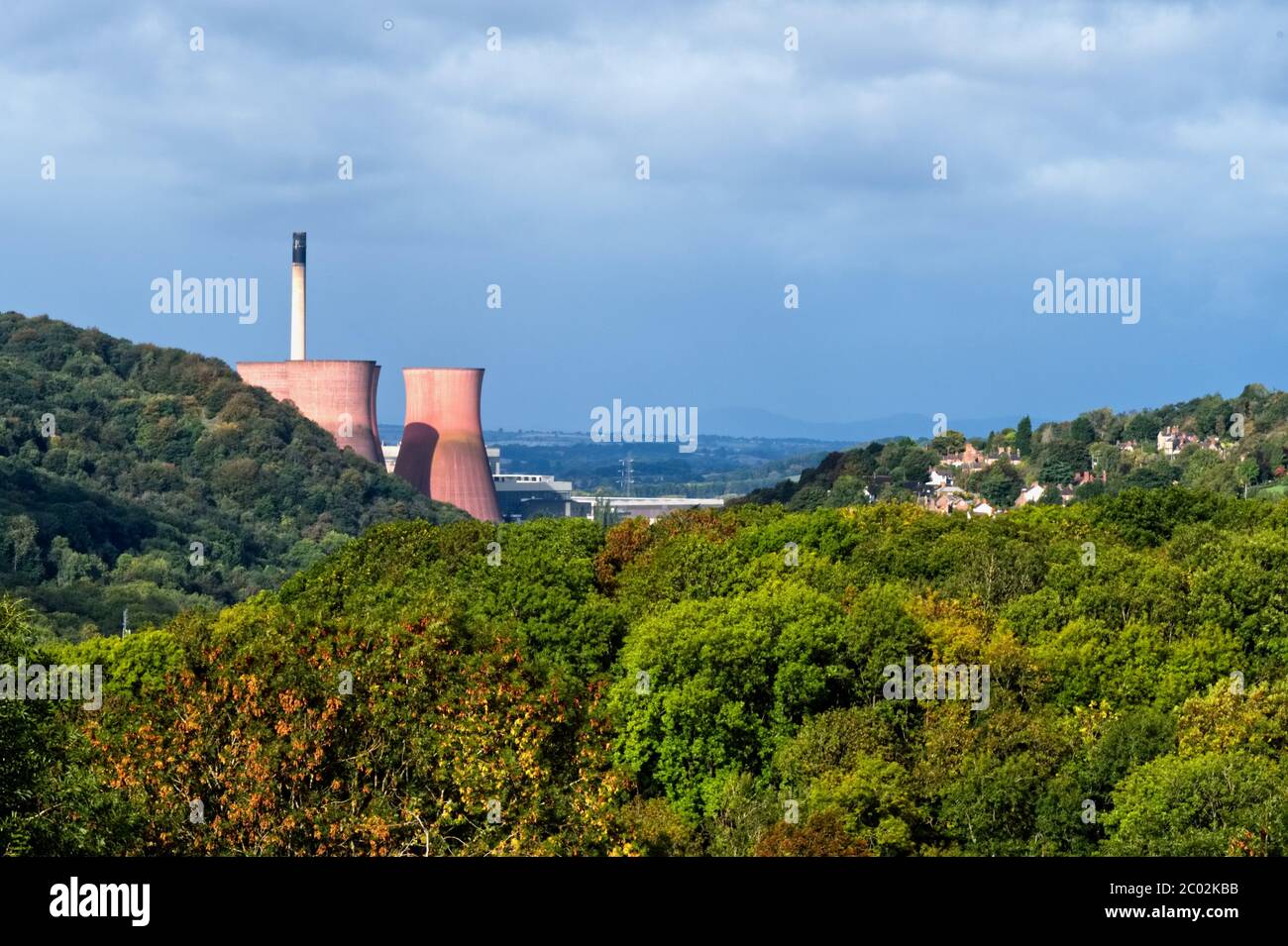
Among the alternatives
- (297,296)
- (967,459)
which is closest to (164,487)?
(297,296)

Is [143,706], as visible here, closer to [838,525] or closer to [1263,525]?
[838,525]

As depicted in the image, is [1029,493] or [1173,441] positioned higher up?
[1173,441]

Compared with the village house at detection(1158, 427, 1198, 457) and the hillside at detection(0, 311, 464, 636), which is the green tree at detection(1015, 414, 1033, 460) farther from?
the hillside at detection(0, 311, 464, 636)

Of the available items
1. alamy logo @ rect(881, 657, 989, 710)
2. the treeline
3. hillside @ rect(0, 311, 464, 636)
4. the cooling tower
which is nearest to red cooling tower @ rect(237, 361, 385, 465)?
the cooling tower
